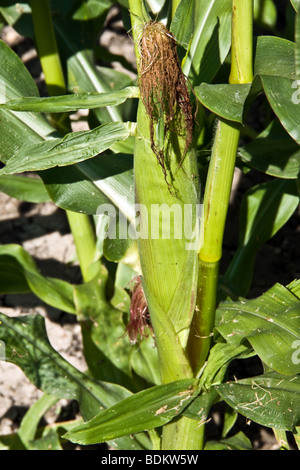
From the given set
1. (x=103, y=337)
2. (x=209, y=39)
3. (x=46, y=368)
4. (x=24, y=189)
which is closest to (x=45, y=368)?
(x=46, y=368)

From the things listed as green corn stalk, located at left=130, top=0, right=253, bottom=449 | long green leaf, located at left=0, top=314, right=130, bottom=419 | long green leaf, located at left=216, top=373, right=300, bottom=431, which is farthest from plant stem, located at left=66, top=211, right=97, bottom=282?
long green leaf, located at left=216, top=373, right=300, bottom=431

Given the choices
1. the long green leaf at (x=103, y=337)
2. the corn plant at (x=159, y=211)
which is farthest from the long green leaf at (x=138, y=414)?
the long green leaf at (x=103, y=337)

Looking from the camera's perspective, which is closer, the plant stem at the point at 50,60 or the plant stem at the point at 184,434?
the plant stem at the point at 184,434

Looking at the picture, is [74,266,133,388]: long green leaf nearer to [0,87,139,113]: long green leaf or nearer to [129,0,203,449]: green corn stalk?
[129,0,203,449]: green corn stalk

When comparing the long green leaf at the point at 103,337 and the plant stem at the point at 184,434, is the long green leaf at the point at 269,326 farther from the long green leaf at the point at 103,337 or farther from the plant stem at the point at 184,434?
the long green leaf at the point at 103,337

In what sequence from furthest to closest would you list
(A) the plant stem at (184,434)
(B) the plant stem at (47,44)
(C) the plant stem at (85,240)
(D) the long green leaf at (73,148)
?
(C) the plant stem at (85,240), (B) the plant stem at (47,44), (A) the plant stem at (184,434), (D) the long green leaf at (73,148)

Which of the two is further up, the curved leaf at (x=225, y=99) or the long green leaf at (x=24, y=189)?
the curved leaf at (x=225, y=99)

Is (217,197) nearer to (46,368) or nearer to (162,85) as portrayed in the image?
(162,85)
